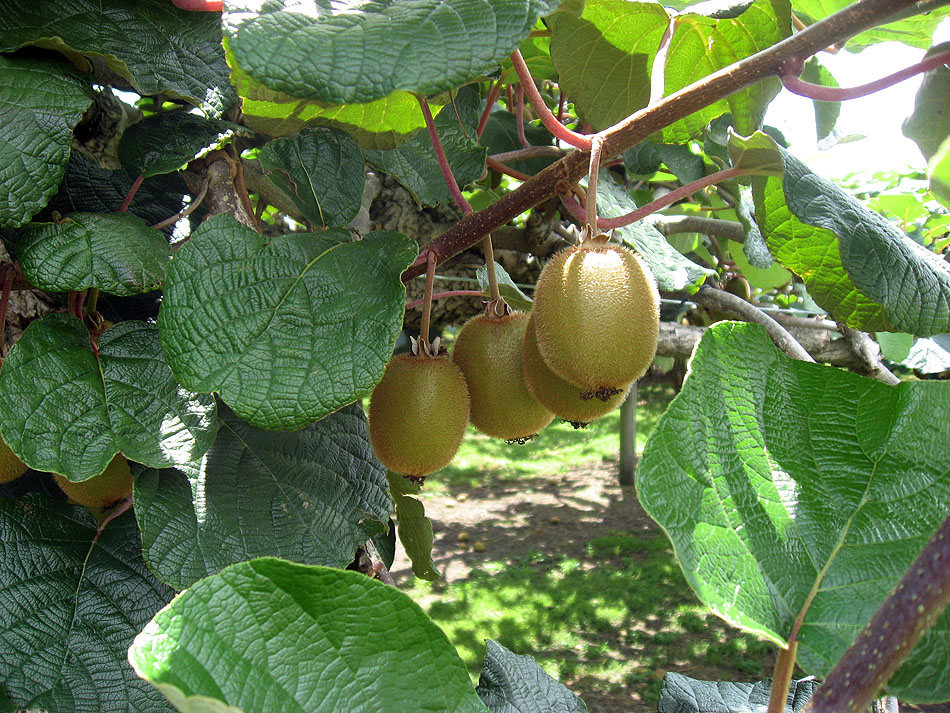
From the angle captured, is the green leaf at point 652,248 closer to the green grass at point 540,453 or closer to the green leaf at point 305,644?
the green leaf at point 305,644

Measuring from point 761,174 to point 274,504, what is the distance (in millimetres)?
817

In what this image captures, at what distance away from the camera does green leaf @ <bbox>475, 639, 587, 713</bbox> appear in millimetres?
949

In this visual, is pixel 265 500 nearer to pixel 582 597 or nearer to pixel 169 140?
pixel 169 140

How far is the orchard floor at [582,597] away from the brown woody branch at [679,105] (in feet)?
9.68

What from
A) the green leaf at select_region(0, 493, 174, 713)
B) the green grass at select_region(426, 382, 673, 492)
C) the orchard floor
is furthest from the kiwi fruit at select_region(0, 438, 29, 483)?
the green grass at select_region(426, 382, 673, 492)

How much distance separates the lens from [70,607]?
1.02 m

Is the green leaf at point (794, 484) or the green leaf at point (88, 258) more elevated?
the green leaf at point (88, 258)

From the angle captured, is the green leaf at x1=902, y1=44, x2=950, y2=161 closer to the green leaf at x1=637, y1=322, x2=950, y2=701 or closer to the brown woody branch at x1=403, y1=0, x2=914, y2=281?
the brown woody branch at x1=403, y1=0, x2=914, y2=281

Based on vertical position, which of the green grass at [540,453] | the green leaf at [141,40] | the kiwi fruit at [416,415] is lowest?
the green grass at [540,453]

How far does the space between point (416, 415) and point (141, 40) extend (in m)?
0.64

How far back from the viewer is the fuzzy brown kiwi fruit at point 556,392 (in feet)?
3.61

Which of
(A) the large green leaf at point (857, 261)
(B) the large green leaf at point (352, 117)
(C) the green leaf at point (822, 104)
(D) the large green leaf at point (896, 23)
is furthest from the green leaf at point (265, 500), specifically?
(C) the green leaf at point (822, 104)

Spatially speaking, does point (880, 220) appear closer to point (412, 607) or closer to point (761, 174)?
point (761, 174)

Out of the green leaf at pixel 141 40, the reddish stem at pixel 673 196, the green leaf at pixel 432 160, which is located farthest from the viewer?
the green leaf at pixel 432 160
